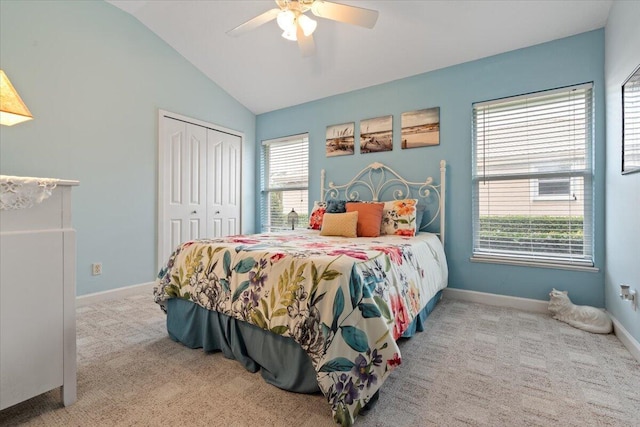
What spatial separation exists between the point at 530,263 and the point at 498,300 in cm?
45

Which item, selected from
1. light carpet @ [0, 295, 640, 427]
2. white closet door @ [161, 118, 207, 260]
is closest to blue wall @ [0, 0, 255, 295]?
white closet door @ [161, 118, 207, 260]

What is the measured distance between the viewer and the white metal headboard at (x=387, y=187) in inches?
122

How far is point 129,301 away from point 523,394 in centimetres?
332

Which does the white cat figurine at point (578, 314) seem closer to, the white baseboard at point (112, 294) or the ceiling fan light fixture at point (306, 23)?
the ceiling fan light fixture at point (306, 23)

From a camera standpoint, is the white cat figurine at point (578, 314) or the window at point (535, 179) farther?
the window at point (535, 179)

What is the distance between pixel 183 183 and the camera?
12.2ft

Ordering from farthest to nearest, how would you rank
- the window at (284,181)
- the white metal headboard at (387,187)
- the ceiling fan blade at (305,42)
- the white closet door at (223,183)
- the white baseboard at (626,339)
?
the window at (284,181) → the white closet door at (223,183) → the white metal headboard at (387,187) → the ceiling fan blade at (305,42) → the white baseboard at (626,339)

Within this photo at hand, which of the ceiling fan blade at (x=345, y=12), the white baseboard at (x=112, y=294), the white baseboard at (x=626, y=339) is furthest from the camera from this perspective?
the white baseboard at (x=112, y=294)

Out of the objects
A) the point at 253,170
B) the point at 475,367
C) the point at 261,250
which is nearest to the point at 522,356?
the point at 475,367

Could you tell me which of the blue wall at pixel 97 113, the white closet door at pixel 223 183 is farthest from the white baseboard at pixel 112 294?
the white closet door at pixel 223 183

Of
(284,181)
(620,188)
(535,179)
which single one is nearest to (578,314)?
(620,188)

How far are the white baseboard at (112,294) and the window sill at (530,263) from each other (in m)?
3.55

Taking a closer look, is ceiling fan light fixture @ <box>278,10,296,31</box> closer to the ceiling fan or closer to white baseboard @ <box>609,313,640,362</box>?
the ceiling fan

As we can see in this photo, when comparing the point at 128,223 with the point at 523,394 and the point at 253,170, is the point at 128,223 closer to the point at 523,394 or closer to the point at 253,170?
the point at 253,170
